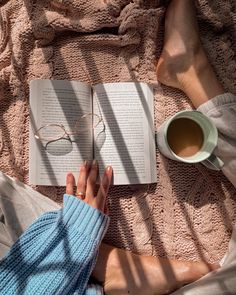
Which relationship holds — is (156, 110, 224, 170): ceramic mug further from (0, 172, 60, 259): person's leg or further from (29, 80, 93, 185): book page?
(0, 172, 60, 259): person's leg

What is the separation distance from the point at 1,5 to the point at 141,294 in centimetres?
72

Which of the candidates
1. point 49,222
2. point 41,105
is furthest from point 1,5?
point 49,222

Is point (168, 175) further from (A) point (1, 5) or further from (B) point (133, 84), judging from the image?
(A) point (1, 5)

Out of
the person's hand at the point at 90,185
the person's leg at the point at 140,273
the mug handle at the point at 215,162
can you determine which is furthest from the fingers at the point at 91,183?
the mug handle at the point at 215,162

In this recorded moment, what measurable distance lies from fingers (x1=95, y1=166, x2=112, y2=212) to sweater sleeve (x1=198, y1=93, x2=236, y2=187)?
235 mm

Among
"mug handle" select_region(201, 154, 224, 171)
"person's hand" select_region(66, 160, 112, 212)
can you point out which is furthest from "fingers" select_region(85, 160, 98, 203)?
"mug handle" select_region(201, 154, 224, 171)

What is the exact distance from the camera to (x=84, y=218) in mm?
931

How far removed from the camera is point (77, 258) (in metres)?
0.90

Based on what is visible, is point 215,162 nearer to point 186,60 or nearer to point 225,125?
point 225,125

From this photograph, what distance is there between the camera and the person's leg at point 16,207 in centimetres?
93

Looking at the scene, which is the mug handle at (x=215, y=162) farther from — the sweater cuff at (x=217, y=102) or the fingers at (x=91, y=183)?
the fingers at (x=91, y=183)

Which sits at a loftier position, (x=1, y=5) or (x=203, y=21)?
(x=1, y=5)

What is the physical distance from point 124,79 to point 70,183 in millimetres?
265

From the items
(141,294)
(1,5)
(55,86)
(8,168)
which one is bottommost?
(141,294)
